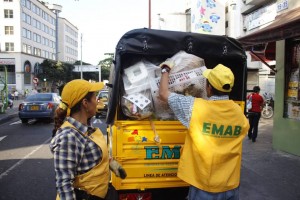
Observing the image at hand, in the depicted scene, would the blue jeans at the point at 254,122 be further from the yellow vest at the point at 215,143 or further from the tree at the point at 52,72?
the tree at the point at 52,72

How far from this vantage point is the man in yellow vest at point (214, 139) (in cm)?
278

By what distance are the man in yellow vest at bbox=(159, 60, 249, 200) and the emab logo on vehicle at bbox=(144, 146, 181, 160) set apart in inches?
32.5

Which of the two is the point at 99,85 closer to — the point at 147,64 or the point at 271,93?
the point at 147,64

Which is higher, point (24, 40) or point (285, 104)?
point (24, 40)

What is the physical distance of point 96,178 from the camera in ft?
8.02

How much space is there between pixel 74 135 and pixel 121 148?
4.37ft

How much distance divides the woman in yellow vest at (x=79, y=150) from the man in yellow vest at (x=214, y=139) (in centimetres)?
79

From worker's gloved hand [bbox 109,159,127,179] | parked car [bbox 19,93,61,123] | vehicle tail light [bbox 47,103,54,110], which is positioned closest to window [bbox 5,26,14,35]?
parked car [bbox 19,93,61,123]

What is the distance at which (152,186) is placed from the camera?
12.3ft

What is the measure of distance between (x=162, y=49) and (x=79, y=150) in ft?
6.14

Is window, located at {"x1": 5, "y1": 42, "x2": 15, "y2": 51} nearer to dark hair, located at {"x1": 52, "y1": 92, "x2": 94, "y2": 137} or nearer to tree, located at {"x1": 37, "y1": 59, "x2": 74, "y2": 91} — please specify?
tree, located at {"x1": 37, "y1": 59, "x2": 74, "y2": 91}

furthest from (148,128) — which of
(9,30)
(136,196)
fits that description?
(9,30)

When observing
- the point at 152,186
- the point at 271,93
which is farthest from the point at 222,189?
the point at 271,93

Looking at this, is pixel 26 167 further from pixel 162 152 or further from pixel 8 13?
pixel 8 13
